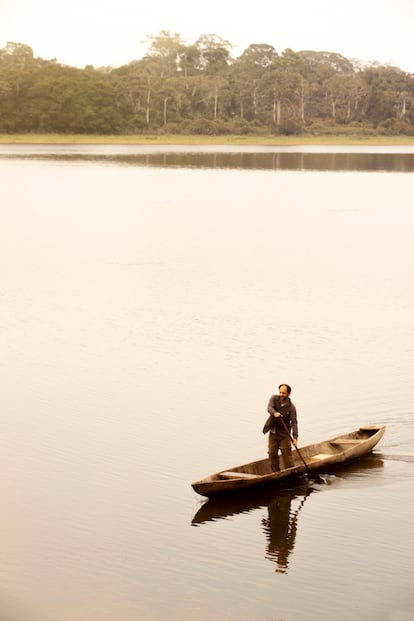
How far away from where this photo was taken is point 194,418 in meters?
29.4

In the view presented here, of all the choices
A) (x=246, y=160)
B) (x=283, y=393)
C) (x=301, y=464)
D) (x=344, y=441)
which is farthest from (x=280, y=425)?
(x=246, y=160)

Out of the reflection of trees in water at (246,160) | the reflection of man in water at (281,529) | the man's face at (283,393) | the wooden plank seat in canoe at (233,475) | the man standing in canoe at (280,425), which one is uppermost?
the reflection of trees in water at (246,160)

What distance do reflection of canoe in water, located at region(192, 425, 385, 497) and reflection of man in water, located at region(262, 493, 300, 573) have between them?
58 cm

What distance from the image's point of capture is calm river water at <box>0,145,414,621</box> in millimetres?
19641

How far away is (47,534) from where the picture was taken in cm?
2158

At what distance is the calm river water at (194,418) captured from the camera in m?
19.6

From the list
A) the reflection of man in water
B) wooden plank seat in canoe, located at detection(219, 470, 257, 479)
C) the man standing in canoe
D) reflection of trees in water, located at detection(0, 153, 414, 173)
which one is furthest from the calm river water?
reflection of trees in water, located at detection(0, 153, 414, 173)

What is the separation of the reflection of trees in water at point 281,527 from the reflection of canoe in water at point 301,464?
550mm

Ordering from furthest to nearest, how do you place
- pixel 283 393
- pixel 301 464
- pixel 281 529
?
1. pixel 301 464
2. pixel 283 393
3. pixel 281 529

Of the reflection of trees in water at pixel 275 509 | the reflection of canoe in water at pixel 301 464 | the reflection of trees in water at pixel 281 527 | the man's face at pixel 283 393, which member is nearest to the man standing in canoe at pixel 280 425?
the man's face at pixel 283 393

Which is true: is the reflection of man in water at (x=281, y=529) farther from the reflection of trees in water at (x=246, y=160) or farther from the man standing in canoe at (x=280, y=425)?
the reflection of trees in water at (x=246, y=160)

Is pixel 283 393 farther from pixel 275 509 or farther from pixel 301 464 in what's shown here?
pixel 275 509

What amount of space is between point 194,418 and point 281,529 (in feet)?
24.9

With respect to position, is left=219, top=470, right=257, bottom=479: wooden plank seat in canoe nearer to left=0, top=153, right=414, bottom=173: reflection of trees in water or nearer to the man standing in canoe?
the man standing in canoe
